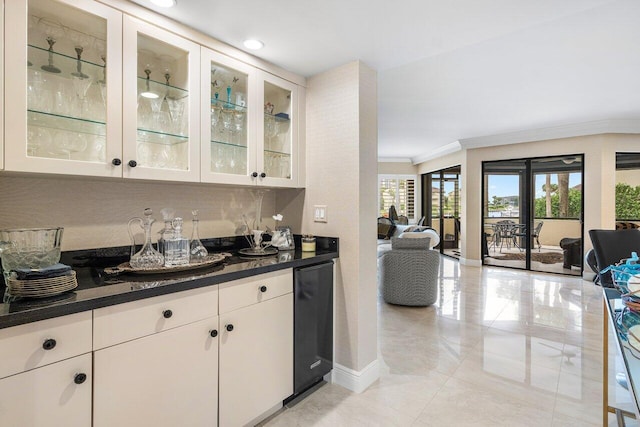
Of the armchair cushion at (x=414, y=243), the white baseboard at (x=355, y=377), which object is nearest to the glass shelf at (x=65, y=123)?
the white baseboard at (x=355, y=377)

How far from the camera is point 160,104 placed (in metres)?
1.84

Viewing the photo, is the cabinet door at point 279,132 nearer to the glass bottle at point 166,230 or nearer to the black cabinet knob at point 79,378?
the glass bottle at point 166,230

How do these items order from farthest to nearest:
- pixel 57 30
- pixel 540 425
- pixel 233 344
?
pixel 540 425, pixel 233 344, pixel 57 30

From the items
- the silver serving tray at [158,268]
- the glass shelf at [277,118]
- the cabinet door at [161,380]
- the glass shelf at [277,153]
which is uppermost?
the glass shelf at [277,118]

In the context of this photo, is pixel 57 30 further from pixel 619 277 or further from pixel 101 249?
pixel 619 277

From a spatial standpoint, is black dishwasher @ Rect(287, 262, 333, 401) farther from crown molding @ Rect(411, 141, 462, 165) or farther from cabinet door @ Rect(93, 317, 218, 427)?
crown molding @ Rect(411, 141, 462, 165)

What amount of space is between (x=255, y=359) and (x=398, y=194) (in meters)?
8.00

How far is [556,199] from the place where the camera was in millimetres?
5980

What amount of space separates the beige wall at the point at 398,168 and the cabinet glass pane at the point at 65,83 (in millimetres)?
8142

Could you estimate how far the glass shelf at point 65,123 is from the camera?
1392 millimetres

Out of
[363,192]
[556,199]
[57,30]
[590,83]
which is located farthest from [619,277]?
[556,199]

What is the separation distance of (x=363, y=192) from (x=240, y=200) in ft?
3.16

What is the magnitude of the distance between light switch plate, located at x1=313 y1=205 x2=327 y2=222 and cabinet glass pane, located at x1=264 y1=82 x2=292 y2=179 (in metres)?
0.33

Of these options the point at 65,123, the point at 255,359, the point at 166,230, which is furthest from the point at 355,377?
the point at 65,123
